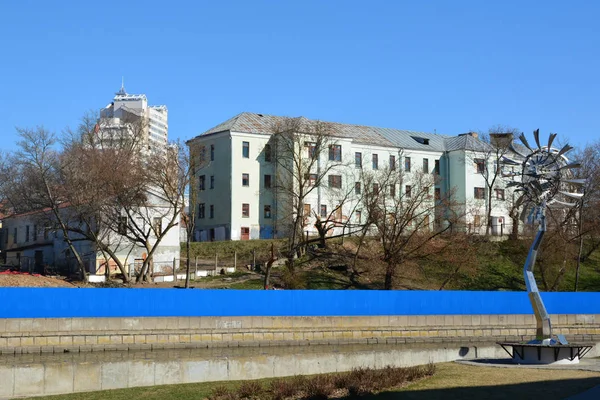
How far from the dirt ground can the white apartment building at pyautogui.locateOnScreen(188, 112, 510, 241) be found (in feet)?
72.4

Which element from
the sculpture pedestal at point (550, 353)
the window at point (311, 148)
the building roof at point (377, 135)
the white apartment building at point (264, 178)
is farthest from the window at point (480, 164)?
the sculpture pedestal at point (550, 353)

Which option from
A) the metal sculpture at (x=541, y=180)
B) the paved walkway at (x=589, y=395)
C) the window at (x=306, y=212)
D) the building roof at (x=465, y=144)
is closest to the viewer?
the paved walkway at (x=589, y=395)

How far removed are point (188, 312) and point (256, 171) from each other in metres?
36.6

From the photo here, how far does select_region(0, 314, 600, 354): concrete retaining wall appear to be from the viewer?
34.9 meters

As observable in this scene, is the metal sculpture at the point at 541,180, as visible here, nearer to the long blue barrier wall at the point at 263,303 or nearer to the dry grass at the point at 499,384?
the dry grass at the point at 499,384

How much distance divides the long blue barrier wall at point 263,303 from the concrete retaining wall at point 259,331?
3.71 feet

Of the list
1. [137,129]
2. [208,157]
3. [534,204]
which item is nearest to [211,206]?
[208,157]

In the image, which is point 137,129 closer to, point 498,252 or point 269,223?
point 269,223

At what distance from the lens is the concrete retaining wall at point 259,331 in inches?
1373

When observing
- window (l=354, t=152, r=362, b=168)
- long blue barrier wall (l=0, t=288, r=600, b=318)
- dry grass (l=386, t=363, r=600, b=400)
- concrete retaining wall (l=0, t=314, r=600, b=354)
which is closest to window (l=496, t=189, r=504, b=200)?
window (l=354, t=152, r=362, b=168)

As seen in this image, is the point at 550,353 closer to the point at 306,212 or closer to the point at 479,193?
the point at 306,212

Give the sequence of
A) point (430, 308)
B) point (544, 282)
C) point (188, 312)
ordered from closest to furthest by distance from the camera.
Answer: point (188, 312)
point (430, 308)
point (544, 282)

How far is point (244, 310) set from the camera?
40.9 meters

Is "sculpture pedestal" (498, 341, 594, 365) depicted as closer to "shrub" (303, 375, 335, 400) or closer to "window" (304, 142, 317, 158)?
"shrub" (303, 375, 335, 400)
